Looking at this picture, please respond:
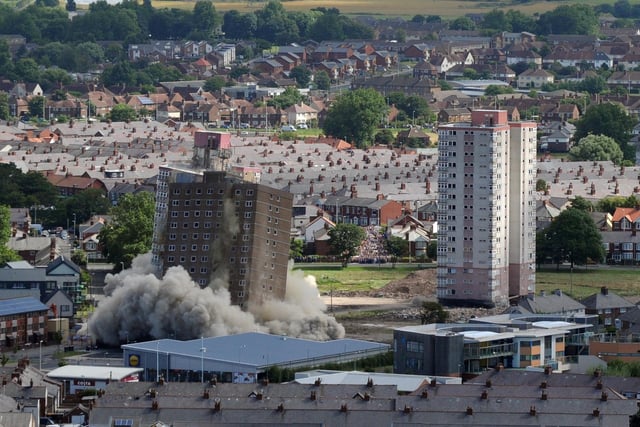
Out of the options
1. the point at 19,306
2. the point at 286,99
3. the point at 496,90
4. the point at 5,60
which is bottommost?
the point at 19,306

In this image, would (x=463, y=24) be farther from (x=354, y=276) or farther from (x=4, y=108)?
(x=354, y=276)

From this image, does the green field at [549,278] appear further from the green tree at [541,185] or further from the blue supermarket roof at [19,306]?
the green tree at [541,185]

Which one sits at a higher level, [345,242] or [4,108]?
[4,108]

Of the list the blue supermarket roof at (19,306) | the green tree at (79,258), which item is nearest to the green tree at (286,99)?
the green tree at (79,258)

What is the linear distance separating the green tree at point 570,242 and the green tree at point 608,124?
39.0 m

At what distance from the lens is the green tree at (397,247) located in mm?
78312

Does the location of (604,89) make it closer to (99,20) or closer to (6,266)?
(99,20)

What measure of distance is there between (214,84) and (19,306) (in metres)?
87.7

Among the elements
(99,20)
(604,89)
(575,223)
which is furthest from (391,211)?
(99,20)

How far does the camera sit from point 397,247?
3091 inches

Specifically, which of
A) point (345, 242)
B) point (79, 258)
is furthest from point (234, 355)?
point (345, 242)

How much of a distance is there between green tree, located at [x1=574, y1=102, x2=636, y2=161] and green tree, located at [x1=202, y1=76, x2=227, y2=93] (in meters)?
35.1

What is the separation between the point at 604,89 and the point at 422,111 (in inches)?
652

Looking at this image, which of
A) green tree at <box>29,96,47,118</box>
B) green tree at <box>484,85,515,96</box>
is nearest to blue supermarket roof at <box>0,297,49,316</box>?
green tree at <box>29,96,47,118</box>
